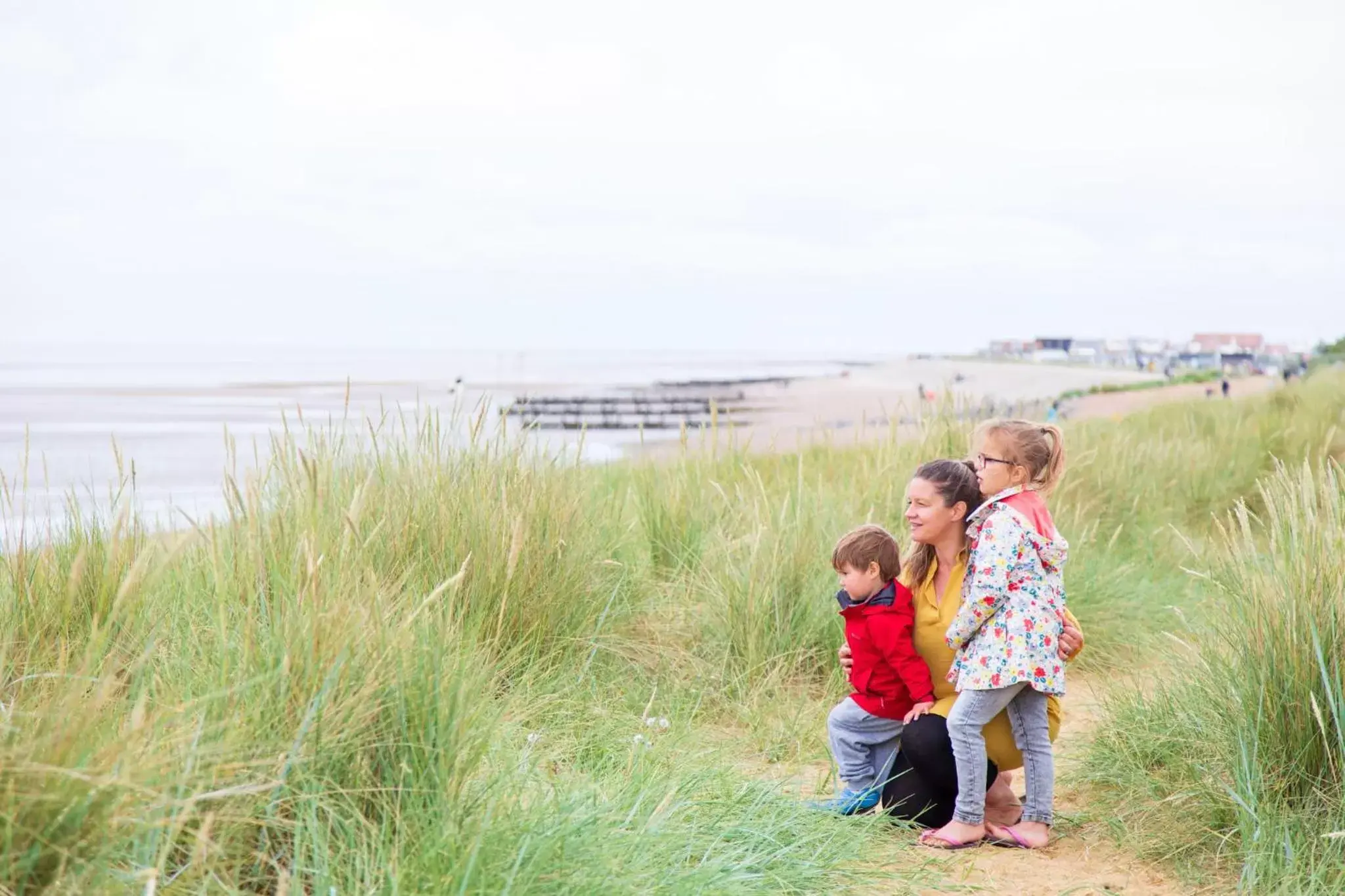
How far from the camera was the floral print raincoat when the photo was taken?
10.2ft

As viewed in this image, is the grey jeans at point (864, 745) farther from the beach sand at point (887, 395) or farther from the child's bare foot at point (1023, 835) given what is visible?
the beach sand at point (887, 395)

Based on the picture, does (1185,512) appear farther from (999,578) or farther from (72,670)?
(72,670)

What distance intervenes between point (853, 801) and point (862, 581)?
0.64m

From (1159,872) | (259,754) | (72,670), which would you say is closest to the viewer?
(259,754)

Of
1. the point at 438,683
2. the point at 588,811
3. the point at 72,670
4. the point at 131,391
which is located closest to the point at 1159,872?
the point at 588,811

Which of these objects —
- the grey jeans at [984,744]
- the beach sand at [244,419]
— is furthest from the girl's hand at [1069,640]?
the beach sand at [244,419]

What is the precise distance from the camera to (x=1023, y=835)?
10.4 feet

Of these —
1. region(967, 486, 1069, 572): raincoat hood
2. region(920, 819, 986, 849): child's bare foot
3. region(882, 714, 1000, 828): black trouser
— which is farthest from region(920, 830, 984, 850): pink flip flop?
region(967, 486, 1069, 572): raincoat hood

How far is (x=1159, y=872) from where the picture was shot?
2.90 m

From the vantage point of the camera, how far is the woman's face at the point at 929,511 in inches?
132

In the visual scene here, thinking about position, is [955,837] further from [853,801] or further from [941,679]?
[941,679]

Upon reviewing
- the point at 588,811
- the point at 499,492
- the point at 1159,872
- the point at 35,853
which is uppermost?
the point at 499,492

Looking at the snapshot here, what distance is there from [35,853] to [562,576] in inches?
98.0

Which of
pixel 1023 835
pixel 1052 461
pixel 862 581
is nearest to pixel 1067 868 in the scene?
pixel 1023 835
